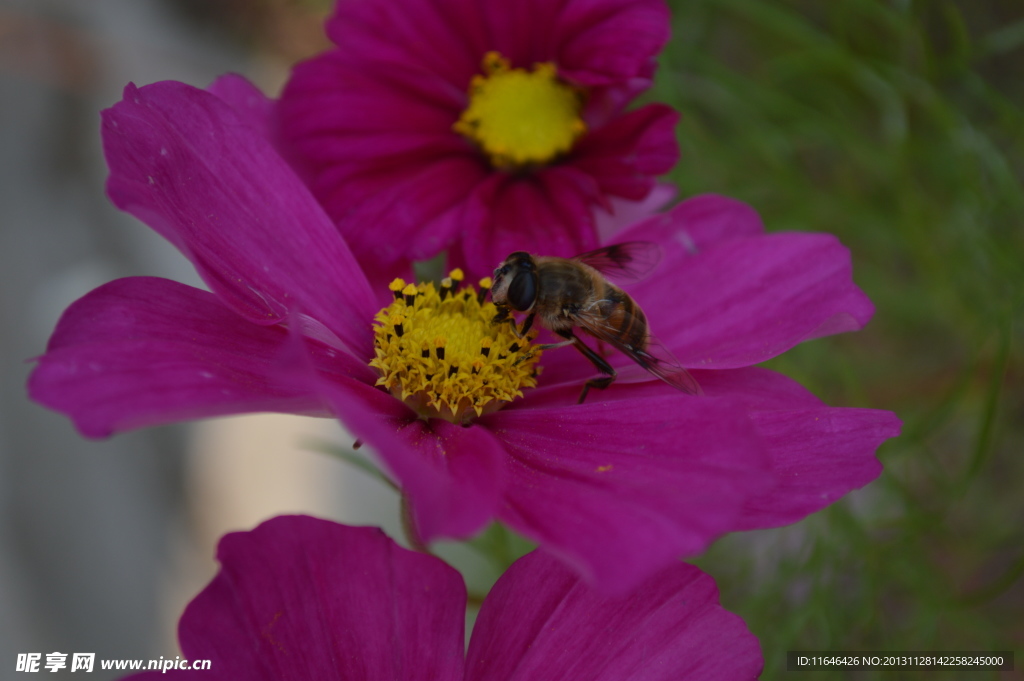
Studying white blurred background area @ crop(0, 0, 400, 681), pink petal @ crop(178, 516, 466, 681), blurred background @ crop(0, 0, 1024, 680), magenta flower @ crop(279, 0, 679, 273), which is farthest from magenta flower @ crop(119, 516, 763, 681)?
white blurred background area @ crop(0, 0, 400, 681)

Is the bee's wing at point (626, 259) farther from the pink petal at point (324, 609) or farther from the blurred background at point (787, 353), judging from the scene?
the blurred background at point (787, 353)

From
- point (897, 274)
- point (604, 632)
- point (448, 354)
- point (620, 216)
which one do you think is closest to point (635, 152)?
point (620, 216)

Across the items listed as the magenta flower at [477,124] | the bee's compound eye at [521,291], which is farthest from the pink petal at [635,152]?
the bee's compound eye at [521,291]

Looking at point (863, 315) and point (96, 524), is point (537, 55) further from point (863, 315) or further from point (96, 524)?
point (96, 524)

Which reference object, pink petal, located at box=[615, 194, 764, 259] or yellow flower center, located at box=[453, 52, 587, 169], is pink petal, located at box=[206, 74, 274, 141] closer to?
yellow flower center, located at box=[453, 52, 587, 169]

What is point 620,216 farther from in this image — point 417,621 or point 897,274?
point 897,274

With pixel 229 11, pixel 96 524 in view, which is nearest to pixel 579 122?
pixel 96 524
